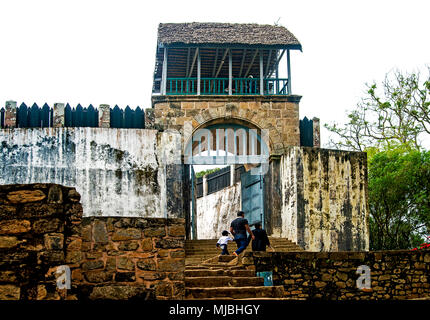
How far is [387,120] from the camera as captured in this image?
70.9ft

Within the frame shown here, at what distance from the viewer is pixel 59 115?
14805mm

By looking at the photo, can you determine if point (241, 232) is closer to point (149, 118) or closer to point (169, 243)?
point (169, 243)

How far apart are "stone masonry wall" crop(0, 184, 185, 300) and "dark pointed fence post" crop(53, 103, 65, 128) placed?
840 centimetres

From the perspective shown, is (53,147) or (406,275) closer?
(406,275)

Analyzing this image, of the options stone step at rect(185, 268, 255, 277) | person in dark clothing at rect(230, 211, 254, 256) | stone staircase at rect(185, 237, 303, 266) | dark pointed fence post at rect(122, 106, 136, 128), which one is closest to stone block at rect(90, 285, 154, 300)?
stone step at rect(185, 268, 255, 277)

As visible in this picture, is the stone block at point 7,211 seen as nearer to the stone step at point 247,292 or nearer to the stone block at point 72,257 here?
the stone block at point 72,257

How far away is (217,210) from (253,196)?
325 inches

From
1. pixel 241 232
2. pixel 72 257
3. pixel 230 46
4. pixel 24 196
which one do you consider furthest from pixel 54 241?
pixel 230 46

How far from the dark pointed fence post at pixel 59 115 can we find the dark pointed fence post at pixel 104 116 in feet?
2.69

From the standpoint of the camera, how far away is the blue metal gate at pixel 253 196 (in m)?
15.9

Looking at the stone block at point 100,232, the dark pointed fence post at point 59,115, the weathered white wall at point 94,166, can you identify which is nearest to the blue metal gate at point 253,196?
the weathered white wall at point 94,166

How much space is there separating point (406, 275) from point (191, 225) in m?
7.17
